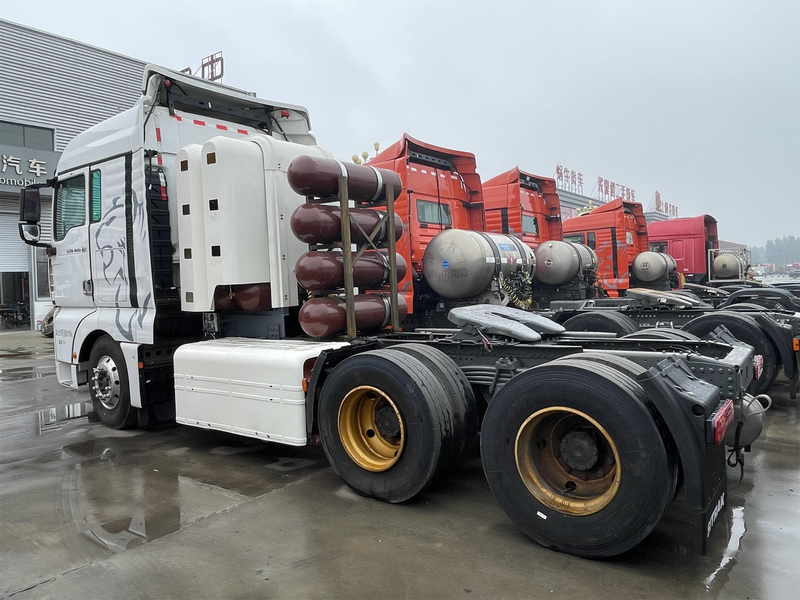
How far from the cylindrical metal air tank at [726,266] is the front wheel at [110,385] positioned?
16644mm

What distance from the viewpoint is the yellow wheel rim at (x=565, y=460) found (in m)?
3.23

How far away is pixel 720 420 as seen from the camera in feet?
9.54

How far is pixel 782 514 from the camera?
3781mm

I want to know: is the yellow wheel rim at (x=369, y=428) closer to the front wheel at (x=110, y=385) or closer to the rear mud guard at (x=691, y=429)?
the rear mud guard at (x=691, y=429)

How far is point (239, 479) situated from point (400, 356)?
5.87ft

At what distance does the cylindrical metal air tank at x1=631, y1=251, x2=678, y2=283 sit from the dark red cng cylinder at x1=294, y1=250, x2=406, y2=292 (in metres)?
11.3

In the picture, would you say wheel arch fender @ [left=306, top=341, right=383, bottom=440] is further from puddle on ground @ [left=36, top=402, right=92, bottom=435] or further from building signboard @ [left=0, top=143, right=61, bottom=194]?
building signboard @ [left=0, top=143, right=61, bottom=194]

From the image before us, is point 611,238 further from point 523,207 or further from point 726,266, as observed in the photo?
point 726,266

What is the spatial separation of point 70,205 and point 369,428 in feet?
16.0

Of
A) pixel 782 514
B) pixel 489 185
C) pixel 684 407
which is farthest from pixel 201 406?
pixel 489 185

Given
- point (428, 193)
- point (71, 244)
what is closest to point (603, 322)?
point (428, 193)

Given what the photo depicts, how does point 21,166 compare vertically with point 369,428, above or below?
above

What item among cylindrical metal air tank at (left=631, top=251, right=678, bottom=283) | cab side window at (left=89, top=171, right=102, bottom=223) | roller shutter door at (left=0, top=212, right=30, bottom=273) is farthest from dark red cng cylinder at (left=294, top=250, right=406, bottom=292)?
roller shutter door at (left=0, top=212, right=30, bottom=273)

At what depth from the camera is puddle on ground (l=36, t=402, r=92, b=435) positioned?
6.77m
